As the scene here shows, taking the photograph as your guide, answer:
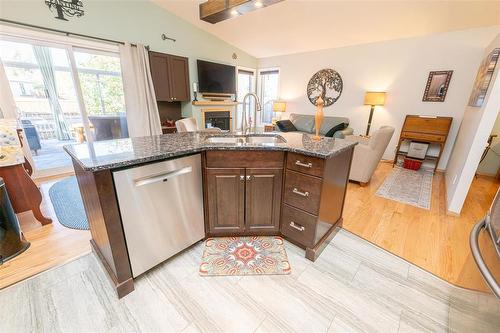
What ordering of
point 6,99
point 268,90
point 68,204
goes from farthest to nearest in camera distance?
point 268,90 → point 6,99 → point 68,204

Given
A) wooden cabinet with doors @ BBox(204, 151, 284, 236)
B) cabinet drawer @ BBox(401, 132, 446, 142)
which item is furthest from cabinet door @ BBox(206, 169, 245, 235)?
cabinet drawer @ BBox(401, 132, 446, 142)

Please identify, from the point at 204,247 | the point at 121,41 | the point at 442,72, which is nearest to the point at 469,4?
the point at 442,72

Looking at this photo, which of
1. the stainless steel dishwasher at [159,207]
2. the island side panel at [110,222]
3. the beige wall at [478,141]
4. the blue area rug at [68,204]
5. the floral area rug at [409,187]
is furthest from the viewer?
the floral area rug at [409,187]

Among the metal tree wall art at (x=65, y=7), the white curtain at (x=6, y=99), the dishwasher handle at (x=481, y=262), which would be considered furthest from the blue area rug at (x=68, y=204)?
the dishwasher handle at (x=481, y=262)

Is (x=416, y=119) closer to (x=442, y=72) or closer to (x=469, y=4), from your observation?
(x=442, y=72)

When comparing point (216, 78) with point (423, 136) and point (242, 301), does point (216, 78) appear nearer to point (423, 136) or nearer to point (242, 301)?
point (423, 136)

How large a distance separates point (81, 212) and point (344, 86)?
540 cm

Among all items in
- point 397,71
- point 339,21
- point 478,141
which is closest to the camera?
point 478,141

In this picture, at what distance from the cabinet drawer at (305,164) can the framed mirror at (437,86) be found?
399 cm

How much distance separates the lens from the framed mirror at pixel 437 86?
12.0 ft

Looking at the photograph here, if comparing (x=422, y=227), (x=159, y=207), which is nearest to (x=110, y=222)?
(x=159, y=207)

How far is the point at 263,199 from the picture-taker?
1.73 meters

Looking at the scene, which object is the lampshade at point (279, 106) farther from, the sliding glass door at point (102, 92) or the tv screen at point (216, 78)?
the sliding glass door at point (102, 92)

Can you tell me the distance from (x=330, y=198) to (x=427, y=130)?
342 cm
